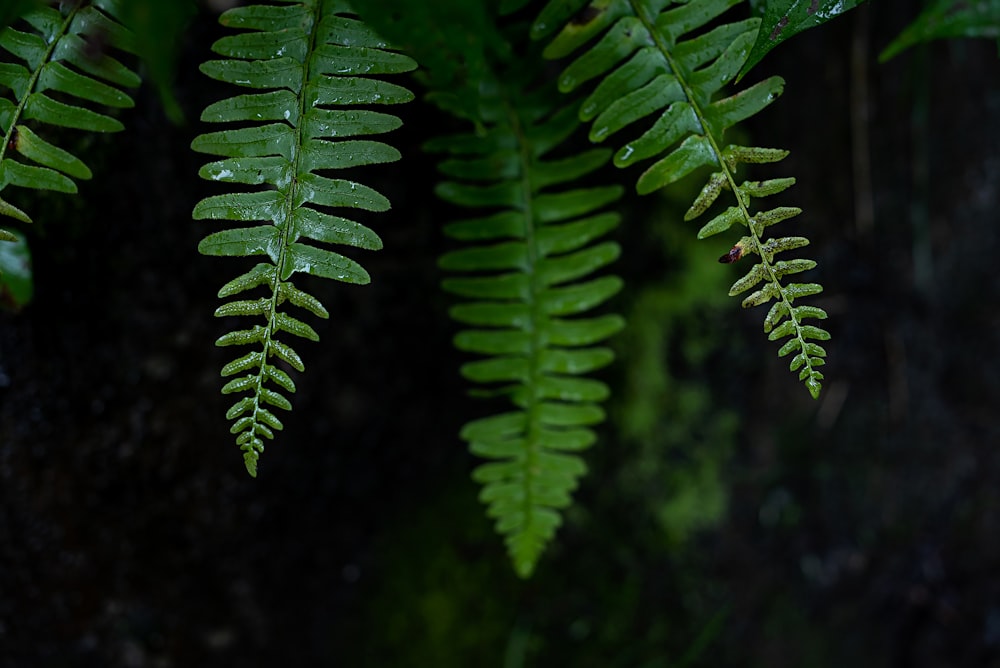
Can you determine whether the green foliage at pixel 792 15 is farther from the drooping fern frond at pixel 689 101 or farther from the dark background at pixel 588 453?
the dark background at pixel 588 453

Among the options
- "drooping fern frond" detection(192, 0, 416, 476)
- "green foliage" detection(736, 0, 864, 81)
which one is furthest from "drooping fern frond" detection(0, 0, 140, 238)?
"green foliage" detection(736, 0, 864, 81)

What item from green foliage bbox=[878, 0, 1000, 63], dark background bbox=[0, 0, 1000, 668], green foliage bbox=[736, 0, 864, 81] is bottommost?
dark background bbox=[0, 0, 1000, 668]

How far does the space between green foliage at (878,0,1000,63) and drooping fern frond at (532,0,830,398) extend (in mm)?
284

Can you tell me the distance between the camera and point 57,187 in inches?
41.1

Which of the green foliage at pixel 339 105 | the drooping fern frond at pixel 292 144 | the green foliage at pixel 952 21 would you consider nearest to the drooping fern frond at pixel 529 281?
the green foliage at pixel 339 105

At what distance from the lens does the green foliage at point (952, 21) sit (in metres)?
1.15

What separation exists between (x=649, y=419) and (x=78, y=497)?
4.82 feet

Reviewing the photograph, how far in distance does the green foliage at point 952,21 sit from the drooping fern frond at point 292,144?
0.84 metres

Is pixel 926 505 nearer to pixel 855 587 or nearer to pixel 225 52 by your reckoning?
pixel 855 587

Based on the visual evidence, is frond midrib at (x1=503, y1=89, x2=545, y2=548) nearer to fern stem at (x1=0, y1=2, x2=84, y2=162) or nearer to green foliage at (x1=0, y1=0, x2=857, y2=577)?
green foliage at (x1=0, y1=0, x2=857, y2=577)

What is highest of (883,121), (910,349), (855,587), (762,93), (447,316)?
(883,121)

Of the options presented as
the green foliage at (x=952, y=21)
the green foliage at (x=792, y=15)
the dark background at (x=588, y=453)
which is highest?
the green foliage at (x=952, y=21)

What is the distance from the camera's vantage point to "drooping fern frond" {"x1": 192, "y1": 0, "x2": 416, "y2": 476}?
1028mm

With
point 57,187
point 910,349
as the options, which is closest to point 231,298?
point 57,187
